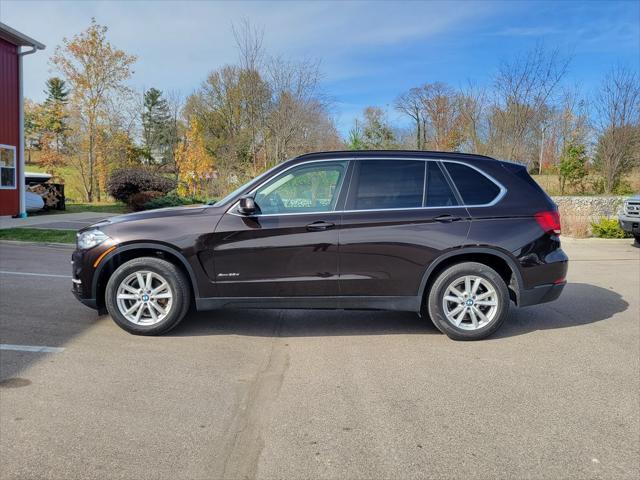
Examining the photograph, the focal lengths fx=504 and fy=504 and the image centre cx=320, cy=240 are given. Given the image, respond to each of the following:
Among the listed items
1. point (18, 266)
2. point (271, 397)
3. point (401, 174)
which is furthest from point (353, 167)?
point (18, 266)

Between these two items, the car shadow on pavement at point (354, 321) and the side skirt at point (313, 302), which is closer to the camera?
the side skirt at point (313, 302)

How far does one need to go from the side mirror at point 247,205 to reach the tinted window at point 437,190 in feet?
5.64

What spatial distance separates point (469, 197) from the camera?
5.06 metres

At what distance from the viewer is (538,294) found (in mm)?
5074

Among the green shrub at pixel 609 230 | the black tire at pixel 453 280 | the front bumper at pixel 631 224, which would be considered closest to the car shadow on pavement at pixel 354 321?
the black tire at pixel 453 280

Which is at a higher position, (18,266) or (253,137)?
(253,137)

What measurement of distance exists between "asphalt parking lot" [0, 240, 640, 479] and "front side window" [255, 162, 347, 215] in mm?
1319

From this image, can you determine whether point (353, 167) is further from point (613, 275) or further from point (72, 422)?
point (613, 275)

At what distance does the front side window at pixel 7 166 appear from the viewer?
16078 millimetres

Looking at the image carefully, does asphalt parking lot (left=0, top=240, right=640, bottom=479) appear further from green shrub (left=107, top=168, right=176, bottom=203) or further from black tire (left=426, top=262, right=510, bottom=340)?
green shrub (left=107, top=168, right=176, bottom=203)

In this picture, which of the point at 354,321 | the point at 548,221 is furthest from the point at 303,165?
the point at 548,221

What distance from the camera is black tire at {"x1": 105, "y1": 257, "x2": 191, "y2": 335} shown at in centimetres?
493

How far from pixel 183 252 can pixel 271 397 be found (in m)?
1.89

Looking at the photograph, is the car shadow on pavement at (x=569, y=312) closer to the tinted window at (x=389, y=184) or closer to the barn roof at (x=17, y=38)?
the tinted window at (x=389, y=184)
